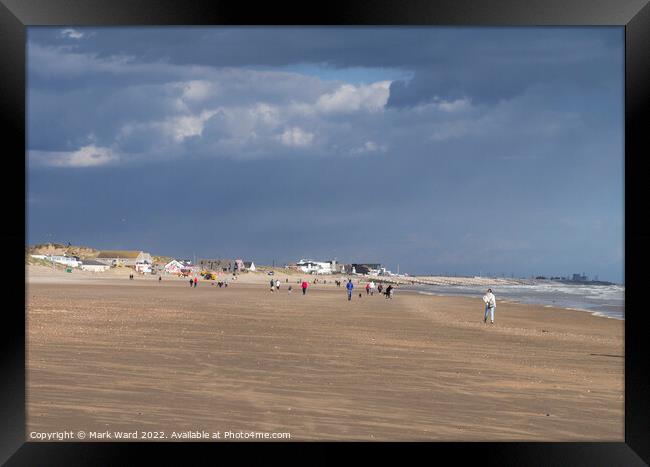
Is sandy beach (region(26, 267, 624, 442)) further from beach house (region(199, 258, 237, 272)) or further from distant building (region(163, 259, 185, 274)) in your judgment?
beach house (region(199, 258, 237, 272))

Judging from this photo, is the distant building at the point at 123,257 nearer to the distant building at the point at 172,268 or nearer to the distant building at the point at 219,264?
the distant building at the point at 172,268

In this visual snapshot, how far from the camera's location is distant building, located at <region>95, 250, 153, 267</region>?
14620cm

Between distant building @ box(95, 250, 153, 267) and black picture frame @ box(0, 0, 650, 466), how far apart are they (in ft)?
472

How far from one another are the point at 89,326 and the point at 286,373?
1039 cm

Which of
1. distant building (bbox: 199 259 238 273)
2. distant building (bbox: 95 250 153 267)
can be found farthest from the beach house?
→ distant building (bbox: 95 250 153 267)

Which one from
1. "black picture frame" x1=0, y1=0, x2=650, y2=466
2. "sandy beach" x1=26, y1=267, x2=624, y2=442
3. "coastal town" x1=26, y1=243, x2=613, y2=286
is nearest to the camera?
"black picture frame" x1=0, y1=0, x2=650, y2=466

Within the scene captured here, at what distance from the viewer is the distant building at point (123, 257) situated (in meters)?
146

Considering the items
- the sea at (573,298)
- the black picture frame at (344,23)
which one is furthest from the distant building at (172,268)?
the black picture frame at (344,23)

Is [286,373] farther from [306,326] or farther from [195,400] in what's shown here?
[306,326]

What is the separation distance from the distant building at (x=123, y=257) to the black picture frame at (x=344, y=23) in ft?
472

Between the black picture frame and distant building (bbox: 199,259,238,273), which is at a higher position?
the black picture frame

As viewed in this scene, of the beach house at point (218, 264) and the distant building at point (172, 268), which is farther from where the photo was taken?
the beach house at point (218, 264)

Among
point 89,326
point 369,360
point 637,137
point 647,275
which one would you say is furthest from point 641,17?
point 89,326

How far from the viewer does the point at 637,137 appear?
5.61 metres
